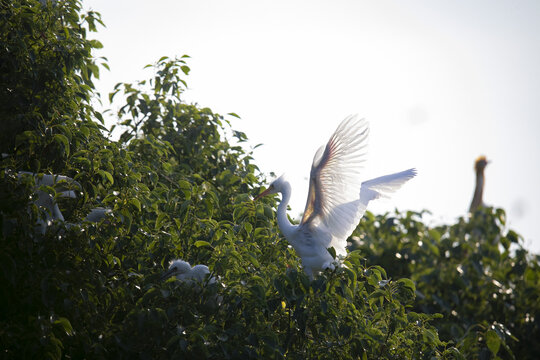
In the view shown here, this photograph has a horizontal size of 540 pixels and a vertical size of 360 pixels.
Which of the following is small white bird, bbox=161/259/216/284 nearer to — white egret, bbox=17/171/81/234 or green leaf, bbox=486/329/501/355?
white egret, bbox=17/171/81/234

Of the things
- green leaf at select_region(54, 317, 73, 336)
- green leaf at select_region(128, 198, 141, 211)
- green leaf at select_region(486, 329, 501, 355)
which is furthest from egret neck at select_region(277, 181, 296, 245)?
green leaf at select_region(54, 317, 73, 336)

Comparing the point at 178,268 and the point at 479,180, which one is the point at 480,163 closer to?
the point at 479,180

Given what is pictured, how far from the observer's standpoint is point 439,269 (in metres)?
7.32

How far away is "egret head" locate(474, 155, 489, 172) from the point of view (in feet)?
47.1

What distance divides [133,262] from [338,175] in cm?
158

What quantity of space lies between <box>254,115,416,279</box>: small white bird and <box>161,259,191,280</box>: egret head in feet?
2.83

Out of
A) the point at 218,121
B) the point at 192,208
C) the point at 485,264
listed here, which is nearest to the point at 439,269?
the point at 485,264

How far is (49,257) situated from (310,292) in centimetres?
146

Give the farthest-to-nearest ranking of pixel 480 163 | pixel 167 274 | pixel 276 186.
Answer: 1. pixel 480 163
2. pixel 276 186
3. pixel 167 274

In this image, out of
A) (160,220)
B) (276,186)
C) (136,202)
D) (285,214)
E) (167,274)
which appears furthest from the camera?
(276,186)

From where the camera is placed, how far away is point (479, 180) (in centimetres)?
1405

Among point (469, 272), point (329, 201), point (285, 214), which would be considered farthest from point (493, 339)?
point (469, 272)

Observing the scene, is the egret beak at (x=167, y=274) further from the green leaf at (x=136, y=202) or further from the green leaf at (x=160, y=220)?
the green leaf at (x=136, y=202)

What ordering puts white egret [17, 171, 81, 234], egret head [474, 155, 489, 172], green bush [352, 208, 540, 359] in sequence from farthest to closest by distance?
1. egret head [474, 155, 489, 172]
2. green bush [352, 208, 540, 359]
3. white egret [17, 171, 81, 234]
